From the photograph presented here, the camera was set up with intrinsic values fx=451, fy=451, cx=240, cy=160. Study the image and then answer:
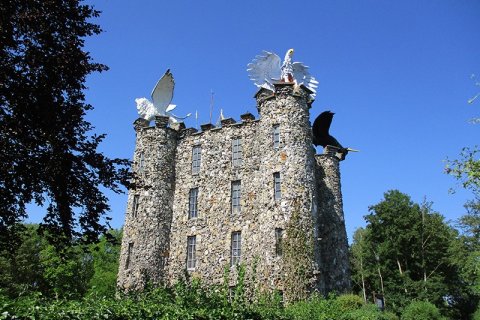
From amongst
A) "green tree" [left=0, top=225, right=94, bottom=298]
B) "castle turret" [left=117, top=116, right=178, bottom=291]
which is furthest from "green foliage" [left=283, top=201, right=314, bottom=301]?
"green tree" [left=0, top=225, right=94, bottom=298]

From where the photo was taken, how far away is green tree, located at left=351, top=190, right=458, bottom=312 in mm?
40312

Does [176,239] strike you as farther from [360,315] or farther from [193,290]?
[193,290]

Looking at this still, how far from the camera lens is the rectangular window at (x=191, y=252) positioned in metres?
28.7

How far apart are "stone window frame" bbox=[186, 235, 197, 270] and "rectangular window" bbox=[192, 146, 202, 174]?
14.8 ft

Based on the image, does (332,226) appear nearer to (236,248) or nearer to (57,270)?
(236,248)

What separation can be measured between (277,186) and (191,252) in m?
7.48

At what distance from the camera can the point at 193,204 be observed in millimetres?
30125

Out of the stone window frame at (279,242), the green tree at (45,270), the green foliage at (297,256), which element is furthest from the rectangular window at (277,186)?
the green tree at (45,270)

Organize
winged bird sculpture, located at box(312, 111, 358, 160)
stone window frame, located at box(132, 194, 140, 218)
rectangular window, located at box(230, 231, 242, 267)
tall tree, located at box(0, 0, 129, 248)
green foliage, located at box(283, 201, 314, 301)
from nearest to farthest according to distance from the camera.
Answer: tall tree, located at box(0, 0, 129, 248)
green foliage, located at box(283, 201, 314, 301)
rectangular window, located at box(230, 231, 242, 267)
stone window frame, located at box(132, 194, 140, 218)
winged bird sculpture, located at box(312, 111, 358, 160)

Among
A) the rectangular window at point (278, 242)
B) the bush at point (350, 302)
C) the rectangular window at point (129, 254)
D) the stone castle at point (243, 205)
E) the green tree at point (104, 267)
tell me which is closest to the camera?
the bush at point (350, 302)

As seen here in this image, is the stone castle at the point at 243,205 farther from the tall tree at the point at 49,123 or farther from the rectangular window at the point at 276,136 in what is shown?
the tall tree at the point at 49,123

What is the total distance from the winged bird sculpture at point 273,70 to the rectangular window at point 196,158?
6.21m

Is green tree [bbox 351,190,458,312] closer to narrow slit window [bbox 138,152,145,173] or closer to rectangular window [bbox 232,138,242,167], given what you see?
rectangular window [bbox 232,138,242,167]

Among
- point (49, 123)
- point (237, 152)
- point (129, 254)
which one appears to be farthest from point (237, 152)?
point (49, 123)
